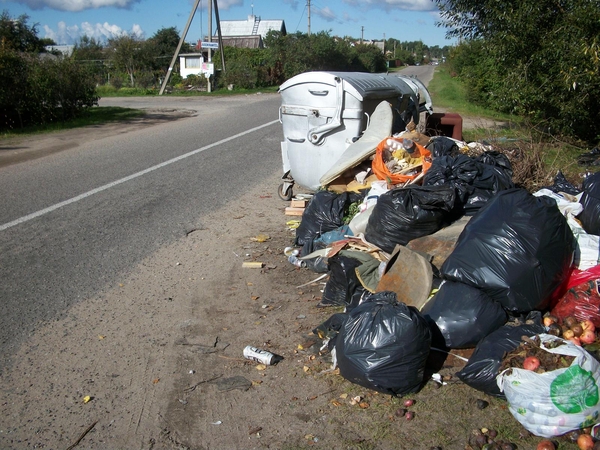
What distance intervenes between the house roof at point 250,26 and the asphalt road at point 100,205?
61.5 metres

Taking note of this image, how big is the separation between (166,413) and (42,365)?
1.00 metres

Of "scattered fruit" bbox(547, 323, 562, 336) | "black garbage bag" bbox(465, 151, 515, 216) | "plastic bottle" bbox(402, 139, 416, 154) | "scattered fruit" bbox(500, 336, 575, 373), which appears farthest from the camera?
"plastic bottle" bbox(402, 139, 416, 154)

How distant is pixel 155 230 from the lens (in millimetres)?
5875

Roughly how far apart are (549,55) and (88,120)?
12.1m

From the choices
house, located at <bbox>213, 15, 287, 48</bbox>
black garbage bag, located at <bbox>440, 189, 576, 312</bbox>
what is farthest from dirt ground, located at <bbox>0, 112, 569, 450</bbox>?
house, located at <bbox>213, 15, 287, 48</bbox>

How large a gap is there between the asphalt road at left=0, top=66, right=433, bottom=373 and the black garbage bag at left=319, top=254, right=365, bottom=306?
1853mm

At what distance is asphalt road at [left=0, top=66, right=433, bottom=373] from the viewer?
447cm

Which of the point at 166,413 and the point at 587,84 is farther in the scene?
the point at 587,84

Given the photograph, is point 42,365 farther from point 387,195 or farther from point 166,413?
point 387,195

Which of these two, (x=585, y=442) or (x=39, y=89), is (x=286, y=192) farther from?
(x=39, y=89)

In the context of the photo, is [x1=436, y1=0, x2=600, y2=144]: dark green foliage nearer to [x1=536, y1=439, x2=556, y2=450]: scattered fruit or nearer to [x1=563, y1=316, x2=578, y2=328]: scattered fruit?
[x1=563, y1=316, x2=578, y2=328]: scattered fruit

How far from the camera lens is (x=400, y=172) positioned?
18.3 ft

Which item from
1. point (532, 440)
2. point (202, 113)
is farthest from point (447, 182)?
point (202, 113)

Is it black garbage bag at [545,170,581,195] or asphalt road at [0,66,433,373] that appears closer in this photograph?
asphalt road at [0,66,433,373]
